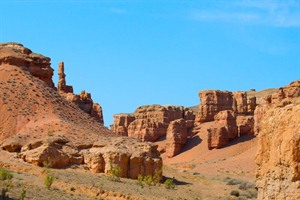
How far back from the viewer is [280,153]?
973 cm

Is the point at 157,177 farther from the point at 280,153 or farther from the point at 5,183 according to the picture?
the point at 280,153

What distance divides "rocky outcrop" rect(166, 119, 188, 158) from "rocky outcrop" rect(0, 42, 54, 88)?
27747mm

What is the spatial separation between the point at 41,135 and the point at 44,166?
7.32 metres

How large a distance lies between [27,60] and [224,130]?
1254 inches

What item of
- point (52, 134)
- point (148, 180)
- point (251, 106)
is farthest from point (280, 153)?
point (251, 106)

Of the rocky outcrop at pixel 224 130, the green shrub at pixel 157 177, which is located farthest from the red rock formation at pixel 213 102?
the green shrub at pixel 157 177

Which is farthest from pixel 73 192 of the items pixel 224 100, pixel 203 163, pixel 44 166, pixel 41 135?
pixel 224 100

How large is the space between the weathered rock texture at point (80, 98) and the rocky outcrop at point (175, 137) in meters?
17.8

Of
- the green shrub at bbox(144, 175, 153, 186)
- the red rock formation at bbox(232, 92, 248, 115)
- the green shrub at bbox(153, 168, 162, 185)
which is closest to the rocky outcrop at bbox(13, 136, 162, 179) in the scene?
the green shrub at bbox(153, 168, 162, 185)

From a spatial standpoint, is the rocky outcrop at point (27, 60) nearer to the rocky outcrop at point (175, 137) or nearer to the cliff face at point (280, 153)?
the rocky outcrop at point (175, 137)

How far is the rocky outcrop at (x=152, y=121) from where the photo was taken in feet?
315

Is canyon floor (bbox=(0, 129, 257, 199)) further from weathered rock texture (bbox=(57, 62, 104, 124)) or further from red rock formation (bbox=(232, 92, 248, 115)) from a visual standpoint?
red rock formation (bbox=(232, 92, 248, 115))

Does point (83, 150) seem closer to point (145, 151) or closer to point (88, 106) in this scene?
point (145, 151)

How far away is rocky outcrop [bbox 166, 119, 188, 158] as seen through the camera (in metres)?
87.3
